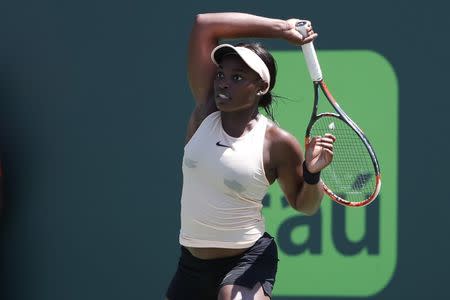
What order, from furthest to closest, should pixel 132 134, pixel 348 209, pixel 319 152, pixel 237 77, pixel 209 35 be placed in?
1. pixel 132 134
2. pixel 348 209
3. pixel 209 35
4. pixel 237 77
5. pixel 319 152

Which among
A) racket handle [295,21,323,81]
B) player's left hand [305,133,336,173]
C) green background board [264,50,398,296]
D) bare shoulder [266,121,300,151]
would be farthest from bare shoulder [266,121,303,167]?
green background board [264,50,398,296]

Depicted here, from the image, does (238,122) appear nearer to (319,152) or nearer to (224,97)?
(224,97)

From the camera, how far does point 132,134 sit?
178 inches

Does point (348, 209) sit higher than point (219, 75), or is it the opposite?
point (219, 75)

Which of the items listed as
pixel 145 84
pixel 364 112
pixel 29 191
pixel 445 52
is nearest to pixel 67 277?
pixel 29 191

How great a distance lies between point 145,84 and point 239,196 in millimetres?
1617

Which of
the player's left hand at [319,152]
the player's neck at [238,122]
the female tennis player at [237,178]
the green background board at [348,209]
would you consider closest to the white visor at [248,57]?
the female tennis player at [237,178]

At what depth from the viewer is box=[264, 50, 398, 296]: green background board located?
441 cm

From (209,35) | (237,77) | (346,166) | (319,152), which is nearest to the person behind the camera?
(319,152)

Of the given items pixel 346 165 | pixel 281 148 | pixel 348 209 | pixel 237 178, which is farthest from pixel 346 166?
pixel 348 209

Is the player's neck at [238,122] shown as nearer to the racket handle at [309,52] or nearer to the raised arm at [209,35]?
the raised arm at [209,35]

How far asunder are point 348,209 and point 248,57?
1.58 meters

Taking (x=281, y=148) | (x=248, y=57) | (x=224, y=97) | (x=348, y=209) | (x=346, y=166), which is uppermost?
(x=248, y=57)

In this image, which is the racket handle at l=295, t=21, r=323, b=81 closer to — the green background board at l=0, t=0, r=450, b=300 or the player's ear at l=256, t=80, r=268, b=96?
the player's ear at l=256, t=80, r=268, b=96
